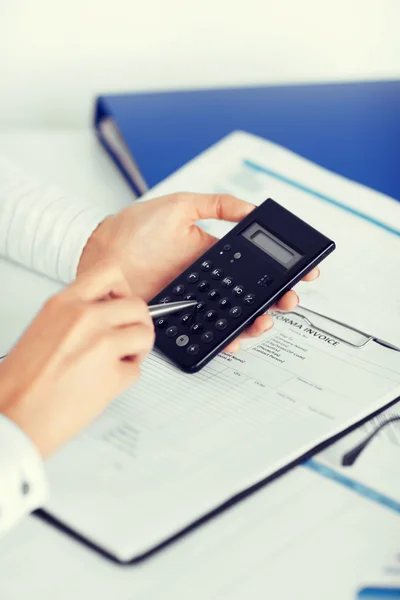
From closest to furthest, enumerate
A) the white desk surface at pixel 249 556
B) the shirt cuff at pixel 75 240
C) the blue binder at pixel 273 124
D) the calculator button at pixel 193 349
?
1. the white desk surface at pixel 249 556
2. the calculator button at pixel 193 349
3. the shirt cuff at pixel 75 240
4. the blue binder at pixel 273 124

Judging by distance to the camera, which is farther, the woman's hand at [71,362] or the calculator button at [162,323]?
the calculator button at [162,323]

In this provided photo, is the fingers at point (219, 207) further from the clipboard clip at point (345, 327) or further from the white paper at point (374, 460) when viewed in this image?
the white paper at point (374, 460)

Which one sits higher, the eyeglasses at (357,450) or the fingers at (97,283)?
the fingers at (97,283)

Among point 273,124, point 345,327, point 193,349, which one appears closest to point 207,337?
point 193,349

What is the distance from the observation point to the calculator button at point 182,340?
548mm

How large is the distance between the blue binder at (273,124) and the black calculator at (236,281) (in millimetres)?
195

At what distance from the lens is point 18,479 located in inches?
16.1

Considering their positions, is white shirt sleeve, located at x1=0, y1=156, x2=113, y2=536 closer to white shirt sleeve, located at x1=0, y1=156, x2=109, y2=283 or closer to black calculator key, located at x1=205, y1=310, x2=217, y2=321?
white shirt sleeve, located at x1=0, y1=156, x2=109, y2=283

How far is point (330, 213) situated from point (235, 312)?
7.5 inches

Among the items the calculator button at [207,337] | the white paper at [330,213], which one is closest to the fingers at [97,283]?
the calculator button at [207,337]

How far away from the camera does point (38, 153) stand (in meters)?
0.82

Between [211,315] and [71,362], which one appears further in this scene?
[211,315]

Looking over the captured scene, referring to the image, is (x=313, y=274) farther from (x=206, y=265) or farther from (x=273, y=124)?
(x=273, y=124)

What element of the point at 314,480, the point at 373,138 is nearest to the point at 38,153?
the point at 373,138
